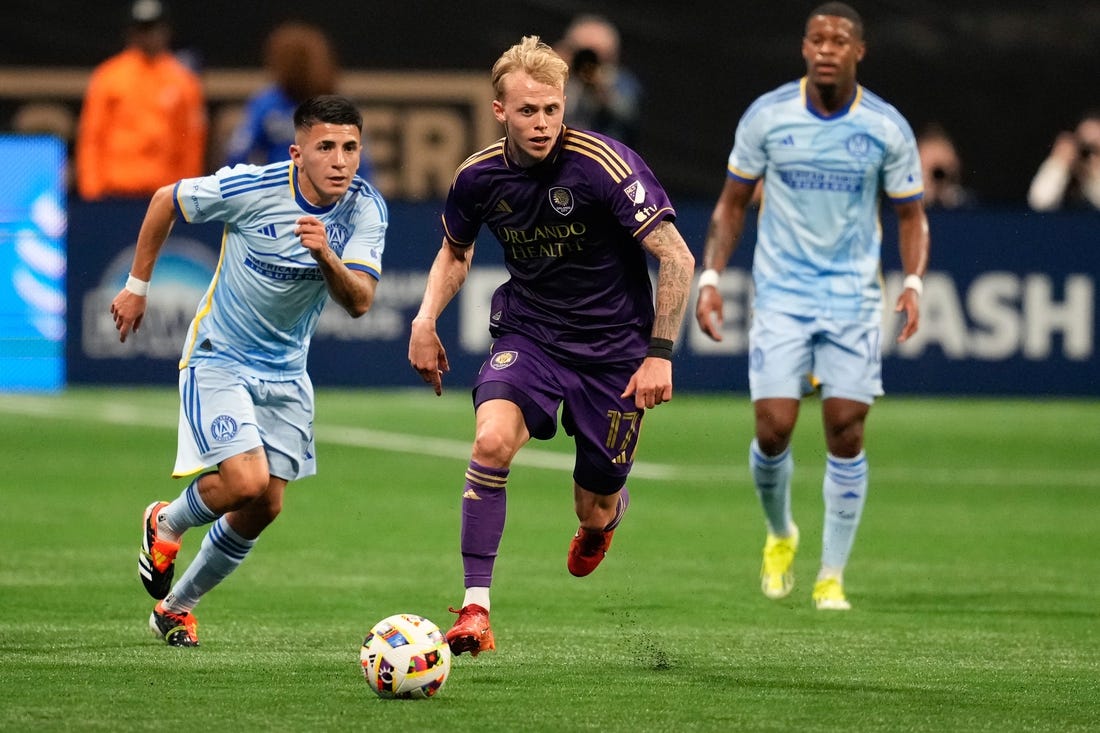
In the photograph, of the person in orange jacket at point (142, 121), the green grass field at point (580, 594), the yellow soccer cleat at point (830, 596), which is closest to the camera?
the green grass field at point (580, 594)

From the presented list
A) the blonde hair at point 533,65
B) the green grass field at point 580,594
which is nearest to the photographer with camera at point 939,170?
the green grass field at point 580,594

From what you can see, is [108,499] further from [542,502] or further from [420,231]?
[420,231]

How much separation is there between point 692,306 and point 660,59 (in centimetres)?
370

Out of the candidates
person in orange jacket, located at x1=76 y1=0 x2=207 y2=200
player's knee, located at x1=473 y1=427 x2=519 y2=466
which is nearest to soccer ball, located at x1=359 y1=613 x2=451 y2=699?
player's knee, located at x1=473 y1=427 x2=519 y2=466

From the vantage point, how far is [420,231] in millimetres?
18625

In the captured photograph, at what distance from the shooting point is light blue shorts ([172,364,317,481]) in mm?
7812

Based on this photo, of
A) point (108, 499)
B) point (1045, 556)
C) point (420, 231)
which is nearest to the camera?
point (1045, 556)

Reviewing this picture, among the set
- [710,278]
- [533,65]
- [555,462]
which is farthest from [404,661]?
[555,462]

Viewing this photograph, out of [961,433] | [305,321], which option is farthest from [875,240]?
[961,433]

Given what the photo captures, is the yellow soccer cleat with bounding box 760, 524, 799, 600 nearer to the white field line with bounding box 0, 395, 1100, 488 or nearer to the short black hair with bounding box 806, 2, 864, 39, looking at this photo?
the short black hair with bounding box 806, 2, 864, 39

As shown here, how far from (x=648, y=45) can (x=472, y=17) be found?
1.74 meters

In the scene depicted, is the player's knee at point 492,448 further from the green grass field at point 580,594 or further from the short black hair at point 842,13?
the short black hair at point 842,13

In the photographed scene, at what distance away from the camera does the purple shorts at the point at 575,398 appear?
7.78 metres

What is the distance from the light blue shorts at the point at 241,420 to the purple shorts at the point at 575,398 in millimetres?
720
